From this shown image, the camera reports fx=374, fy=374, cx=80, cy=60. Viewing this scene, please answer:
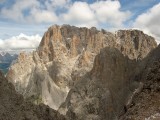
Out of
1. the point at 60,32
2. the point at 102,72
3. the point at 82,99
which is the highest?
the point at 60,32

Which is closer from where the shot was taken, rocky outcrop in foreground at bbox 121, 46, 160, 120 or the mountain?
rocky outcrop in foreground at bbox 121, 46, 160, 120

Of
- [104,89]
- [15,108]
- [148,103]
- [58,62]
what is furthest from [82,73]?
[148,103]

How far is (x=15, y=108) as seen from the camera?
4378 centimetres

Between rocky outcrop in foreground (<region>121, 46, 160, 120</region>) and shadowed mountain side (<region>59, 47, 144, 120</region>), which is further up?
rocky outcrop in foreground (<region>121, 46, 160, 120</region>)

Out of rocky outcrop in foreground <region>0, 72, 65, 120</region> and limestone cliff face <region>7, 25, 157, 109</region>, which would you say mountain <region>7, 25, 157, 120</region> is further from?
rocky outcrop in foreground <region>0, 72, 65, 120</region>

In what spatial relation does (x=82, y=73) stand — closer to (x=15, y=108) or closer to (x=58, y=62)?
(x=58, y=62)

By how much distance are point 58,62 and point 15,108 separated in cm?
13545

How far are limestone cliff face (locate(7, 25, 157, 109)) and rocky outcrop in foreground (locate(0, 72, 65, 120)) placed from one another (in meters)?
93.4

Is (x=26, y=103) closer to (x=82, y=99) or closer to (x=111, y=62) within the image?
(x=82, y=99)

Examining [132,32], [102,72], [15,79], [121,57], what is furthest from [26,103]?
[132,32]

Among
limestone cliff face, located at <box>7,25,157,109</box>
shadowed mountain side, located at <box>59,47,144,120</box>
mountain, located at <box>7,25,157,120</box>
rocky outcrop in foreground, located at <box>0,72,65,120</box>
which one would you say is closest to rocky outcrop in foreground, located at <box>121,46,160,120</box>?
rocky outcrop in foreground, located at <box>0,72,65,120</box>

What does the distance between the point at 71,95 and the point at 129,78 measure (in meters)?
21.5

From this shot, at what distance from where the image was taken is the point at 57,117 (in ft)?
171

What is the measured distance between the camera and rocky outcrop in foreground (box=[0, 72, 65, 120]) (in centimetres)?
4138
